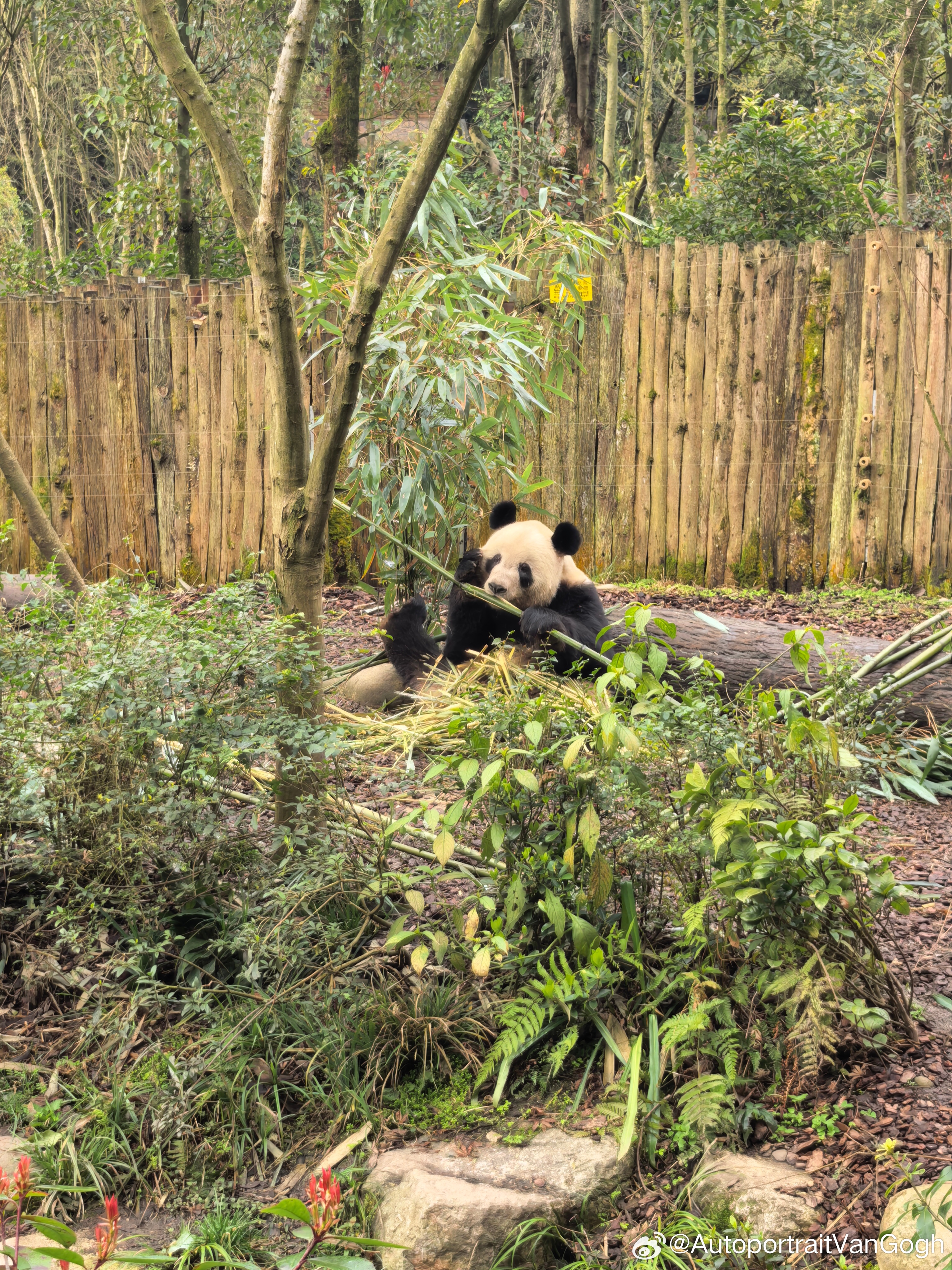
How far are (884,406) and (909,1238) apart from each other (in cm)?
577

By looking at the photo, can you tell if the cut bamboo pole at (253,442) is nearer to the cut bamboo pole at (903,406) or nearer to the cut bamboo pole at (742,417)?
the cut bamboo pole at (742,417)

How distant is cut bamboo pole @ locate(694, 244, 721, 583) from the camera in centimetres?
688

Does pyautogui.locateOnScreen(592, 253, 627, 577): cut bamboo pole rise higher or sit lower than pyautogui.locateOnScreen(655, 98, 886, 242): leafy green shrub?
lower

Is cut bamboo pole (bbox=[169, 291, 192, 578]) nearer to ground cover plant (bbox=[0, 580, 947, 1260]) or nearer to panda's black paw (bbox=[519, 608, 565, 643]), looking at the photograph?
panda's black paw (bbox=[519, 608, 565, 643])

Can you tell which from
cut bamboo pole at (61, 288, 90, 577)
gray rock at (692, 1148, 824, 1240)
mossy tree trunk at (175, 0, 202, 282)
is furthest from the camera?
mossy tree trunk at (175, 0, 202, 282)

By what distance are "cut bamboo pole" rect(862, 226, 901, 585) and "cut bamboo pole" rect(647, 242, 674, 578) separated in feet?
4.12

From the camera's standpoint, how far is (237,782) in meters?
3.45

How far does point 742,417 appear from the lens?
696cm

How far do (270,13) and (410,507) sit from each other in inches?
286

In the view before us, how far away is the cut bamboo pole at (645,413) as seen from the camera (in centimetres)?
699

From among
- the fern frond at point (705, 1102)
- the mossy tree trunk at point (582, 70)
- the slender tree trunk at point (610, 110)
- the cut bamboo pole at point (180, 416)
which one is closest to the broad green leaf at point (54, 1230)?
the fern frond at point (705, 1102)

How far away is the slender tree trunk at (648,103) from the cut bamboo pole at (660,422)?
536 cm

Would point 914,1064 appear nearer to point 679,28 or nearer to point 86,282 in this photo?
point 86,282

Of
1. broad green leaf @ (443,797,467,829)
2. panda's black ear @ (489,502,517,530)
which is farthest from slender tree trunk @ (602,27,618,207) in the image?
broad green leaf @ (443,797,467,829)
